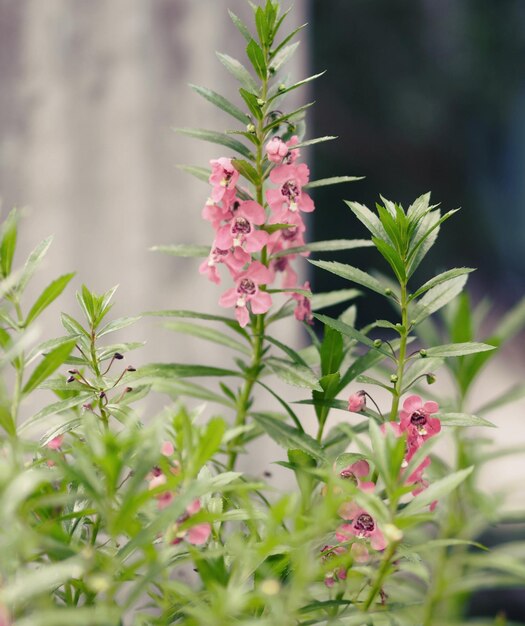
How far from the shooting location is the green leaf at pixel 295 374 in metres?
0.79

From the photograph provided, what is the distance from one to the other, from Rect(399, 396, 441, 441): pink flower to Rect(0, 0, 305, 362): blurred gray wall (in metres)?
1.08

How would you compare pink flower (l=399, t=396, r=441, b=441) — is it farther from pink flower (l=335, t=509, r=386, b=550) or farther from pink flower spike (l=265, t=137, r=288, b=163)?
pink flower spike (l=265, t=137, r=288, b=163)

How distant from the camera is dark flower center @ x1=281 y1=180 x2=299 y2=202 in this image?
780 millimetres

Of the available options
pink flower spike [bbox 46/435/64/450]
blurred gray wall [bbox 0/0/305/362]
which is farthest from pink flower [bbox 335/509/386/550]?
blurred gray wall [bbox 0/0/305/362]

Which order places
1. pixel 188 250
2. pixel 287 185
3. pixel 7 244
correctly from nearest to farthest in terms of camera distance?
pixel 7 244 → pixel 287 185 → pixel 188 250

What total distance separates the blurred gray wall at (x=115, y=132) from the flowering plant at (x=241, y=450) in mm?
801

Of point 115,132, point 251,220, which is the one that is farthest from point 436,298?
point 115,132

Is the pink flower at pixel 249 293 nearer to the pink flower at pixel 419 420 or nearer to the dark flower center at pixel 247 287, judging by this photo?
the dark flower center at pixel 247 287

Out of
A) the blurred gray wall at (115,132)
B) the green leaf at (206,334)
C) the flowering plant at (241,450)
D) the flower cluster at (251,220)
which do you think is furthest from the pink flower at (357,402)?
the blurred gray wall at (115,132)

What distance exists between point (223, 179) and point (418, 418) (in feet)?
0.86

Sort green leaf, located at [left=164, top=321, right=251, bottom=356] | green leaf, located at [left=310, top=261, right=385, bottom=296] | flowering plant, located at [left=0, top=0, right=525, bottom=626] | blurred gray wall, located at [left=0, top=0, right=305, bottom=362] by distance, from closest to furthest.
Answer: flowering plant, located at [left=0, top=0, right=525, bottom=626], green leaf, located at [left=310, top=261, right=385, bottom=296], green leaf, located at [left=164, top=321, right=251, bottom=356], blurred gray wall, located at [left=0, top=0, right=305, bottom=362]

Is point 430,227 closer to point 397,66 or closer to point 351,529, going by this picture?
point 351,529

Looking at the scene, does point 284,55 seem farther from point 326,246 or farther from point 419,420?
point 419,420

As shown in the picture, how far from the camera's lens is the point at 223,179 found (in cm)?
77
